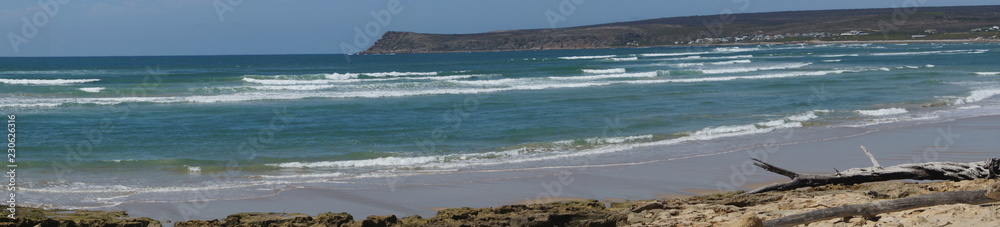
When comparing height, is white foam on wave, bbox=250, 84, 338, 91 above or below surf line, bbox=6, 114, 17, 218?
above

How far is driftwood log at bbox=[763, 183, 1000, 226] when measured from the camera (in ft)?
19.4

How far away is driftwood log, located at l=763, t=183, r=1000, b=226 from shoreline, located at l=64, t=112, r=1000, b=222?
116 inches

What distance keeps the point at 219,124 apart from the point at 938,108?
56.6ft

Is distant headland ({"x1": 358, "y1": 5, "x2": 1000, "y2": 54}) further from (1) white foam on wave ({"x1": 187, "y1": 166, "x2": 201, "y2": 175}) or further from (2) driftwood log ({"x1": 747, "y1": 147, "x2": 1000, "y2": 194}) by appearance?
(1) white foam on wave ({"x1": 187, "y1": 166, "x2": 201, "y2": 175})

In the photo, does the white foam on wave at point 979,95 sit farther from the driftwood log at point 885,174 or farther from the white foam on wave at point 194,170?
the white foam on wave at point 194,170

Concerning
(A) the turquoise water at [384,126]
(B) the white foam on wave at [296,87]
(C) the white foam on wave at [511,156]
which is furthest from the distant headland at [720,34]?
(C) the white foam on wave at [511,156]

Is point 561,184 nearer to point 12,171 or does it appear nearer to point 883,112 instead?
point 12,171

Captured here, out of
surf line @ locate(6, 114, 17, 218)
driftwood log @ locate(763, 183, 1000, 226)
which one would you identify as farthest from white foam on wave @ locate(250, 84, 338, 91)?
driftwood log @ locate(763, 183, 1000, 226)

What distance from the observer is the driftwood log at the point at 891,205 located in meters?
5.92

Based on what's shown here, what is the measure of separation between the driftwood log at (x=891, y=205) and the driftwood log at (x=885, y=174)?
6.21ft

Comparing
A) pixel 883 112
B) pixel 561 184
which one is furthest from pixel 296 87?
pixel 561 184

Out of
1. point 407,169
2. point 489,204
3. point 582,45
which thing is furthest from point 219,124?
point 582,45

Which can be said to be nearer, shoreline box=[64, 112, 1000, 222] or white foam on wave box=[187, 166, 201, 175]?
shoreline box=[64, 112, 1000, 222]

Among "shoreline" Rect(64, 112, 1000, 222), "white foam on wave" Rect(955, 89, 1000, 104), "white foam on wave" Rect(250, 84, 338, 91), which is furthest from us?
"white foam on wave" Rect(250, 84, 338, 91)
